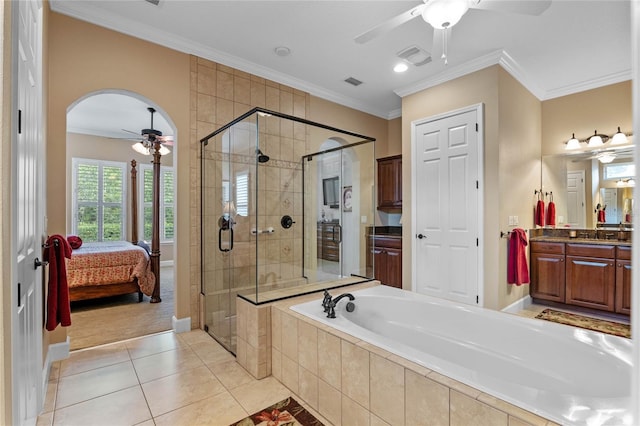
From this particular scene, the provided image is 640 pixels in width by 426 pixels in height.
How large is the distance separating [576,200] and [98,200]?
836cm

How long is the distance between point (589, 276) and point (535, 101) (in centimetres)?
230

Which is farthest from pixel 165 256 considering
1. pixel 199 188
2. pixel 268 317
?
pixel 268 317

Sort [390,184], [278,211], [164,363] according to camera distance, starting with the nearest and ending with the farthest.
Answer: [164,363]
[278,211]
[390,184]

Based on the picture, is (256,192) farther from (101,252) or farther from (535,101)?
(535,101)

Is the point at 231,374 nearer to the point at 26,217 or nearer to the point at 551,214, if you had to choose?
the point at 26,217

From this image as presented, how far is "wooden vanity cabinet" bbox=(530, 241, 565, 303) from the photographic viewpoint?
371cm

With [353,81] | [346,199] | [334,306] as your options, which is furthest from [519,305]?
[353,81]

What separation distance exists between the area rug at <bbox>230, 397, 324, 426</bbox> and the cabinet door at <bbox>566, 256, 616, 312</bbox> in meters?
3.57

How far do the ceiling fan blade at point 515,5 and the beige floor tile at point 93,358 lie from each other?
3.68 m

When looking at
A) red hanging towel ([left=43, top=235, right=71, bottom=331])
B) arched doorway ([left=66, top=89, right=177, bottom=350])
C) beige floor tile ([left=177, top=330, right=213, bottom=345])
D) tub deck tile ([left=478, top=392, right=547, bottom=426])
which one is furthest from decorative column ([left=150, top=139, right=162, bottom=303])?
tub deck tile ([left=478, top=392, right=547, bottom=426])

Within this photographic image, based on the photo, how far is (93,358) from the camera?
2.49 m

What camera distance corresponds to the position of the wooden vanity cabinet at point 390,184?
469cm

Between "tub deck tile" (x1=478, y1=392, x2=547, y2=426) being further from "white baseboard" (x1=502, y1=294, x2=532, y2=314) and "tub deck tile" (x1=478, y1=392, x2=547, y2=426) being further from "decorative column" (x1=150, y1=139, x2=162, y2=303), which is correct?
"decorative column" (x1=150, y1=139, x2=162, y2=303)

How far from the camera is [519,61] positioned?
3.38 metres
